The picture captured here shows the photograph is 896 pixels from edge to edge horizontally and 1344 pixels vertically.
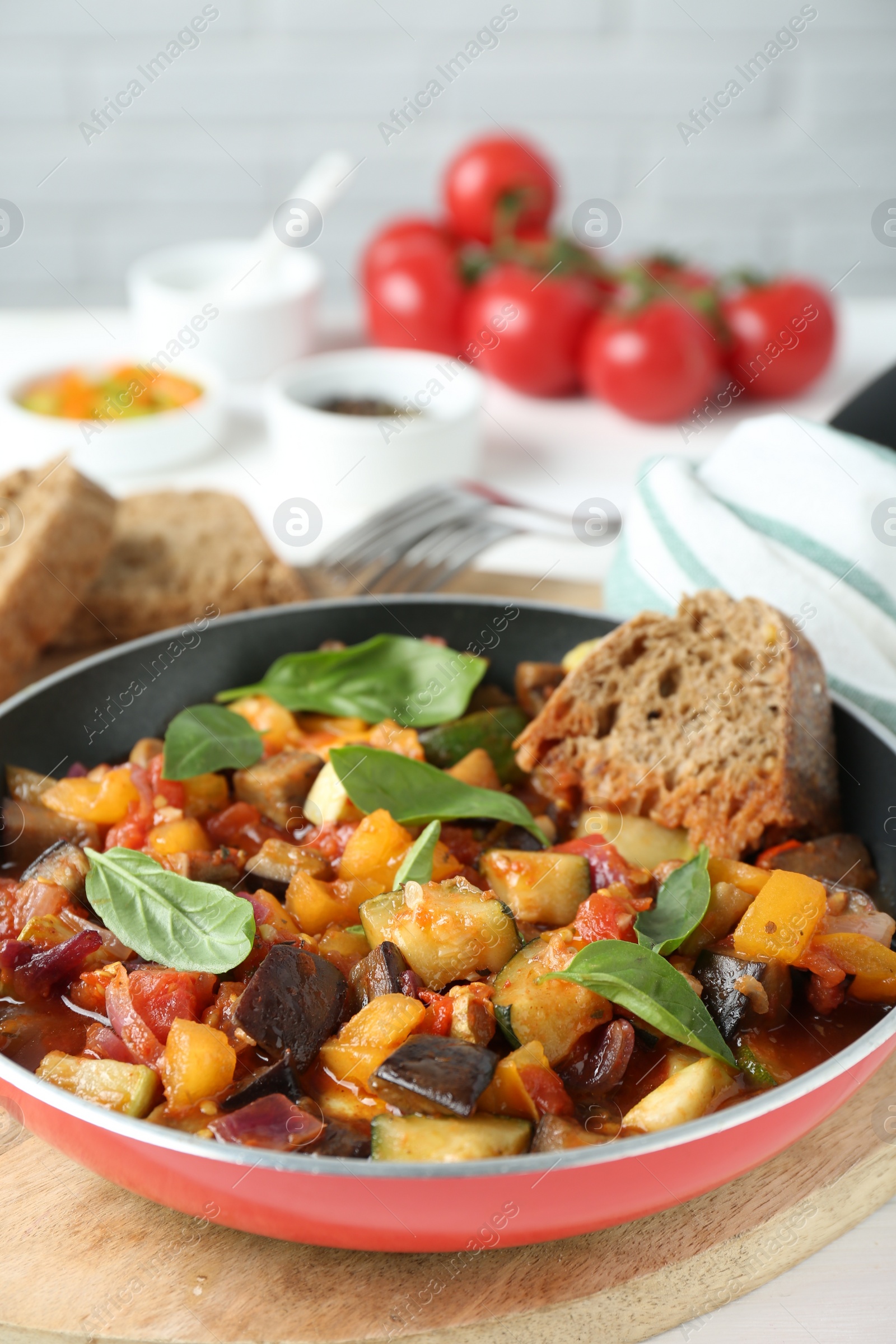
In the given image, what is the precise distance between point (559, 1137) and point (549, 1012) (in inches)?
9.6

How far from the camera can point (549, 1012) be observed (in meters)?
2.14

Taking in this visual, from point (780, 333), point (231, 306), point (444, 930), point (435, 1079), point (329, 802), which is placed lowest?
point (435, 1079)

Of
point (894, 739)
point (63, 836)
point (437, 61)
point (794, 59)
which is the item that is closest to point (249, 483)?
A: point (63, 836)

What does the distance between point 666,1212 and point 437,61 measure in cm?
786

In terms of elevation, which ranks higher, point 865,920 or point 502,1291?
point 865,920

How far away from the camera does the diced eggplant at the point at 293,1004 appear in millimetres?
2080

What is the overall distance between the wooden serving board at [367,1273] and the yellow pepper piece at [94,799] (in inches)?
32.0

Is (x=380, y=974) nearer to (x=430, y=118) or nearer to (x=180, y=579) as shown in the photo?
(x=180, y=579)

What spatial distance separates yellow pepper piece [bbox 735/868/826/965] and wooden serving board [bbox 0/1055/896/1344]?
0.39 metres

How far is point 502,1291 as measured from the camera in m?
1.96

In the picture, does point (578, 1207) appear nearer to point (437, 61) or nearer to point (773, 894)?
point (773, 894)

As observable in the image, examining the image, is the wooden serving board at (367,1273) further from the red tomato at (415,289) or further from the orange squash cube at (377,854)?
the red tomato at (415,289)

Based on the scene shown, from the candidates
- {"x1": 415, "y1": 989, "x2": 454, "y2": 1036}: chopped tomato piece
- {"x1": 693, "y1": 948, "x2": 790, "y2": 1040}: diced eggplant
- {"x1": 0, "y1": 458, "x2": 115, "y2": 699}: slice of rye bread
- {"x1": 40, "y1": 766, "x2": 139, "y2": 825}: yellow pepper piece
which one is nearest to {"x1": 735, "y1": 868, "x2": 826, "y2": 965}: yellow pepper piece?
{"x1": 693, "y1": 948, "x2": 790, "y2": 1040}: diced eggplant

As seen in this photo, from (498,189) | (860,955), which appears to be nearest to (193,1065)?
(860,955)
